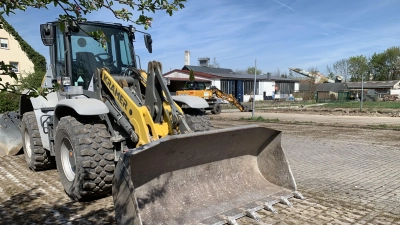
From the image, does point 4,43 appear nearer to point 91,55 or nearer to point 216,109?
point 216,109

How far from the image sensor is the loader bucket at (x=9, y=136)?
27.0 ft

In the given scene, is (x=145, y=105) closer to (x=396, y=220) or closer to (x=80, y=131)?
(x=80, y=131)

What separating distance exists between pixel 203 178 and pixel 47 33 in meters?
3.37

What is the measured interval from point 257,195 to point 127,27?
3.82 metres

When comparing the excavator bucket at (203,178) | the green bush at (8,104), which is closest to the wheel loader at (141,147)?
the excavator bucket at (203,178)

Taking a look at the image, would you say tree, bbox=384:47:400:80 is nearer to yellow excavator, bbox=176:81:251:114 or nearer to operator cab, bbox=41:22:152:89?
yellow excavator, bbox=176:81:251:114

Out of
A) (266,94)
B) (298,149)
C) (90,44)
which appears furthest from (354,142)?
(266,94)

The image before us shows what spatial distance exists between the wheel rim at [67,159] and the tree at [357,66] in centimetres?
Result: 8218

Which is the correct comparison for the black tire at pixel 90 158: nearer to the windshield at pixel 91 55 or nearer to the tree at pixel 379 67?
the windshield at pixel 91 55

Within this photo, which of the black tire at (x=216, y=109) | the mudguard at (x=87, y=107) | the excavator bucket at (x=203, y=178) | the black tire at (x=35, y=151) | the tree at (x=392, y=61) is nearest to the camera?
the excavator bucket at (x=203, y=178)

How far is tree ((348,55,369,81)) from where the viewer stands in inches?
3103

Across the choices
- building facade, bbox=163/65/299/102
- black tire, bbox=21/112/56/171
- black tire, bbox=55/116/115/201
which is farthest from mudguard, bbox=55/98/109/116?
building facade, bbox=163/65/299/102

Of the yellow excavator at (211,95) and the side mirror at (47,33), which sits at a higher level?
the side mirror at (47,33)

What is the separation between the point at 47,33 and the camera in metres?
5.53
